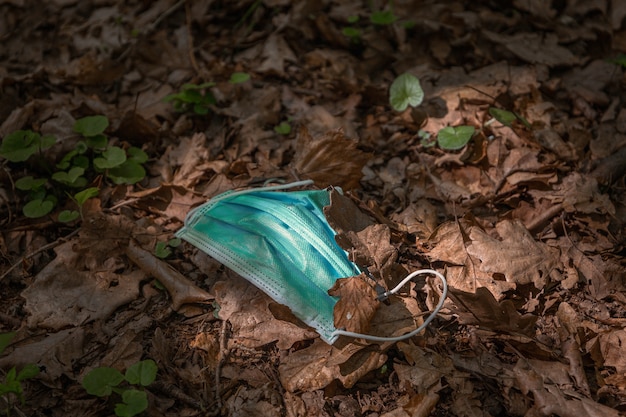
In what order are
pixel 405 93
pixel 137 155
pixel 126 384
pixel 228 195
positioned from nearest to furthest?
pixel 126 384, pixel 228 195, pixel 137 155, pixel 405 93

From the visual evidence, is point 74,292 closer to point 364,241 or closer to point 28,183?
point 28,183

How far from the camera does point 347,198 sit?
222cm

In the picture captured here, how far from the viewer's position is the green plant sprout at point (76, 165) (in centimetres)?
244

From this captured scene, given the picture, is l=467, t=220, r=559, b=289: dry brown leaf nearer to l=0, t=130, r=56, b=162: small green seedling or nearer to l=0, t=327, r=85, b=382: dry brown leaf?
l=0, t=327, r=85, b=382: dry brown leaf

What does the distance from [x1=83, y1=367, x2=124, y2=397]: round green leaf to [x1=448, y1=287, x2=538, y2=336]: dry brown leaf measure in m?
1.22

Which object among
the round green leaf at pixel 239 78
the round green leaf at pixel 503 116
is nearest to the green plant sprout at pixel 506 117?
the round green leaf at pixel 503 116

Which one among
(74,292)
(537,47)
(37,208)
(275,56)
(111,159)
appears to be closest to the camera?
(74,292)

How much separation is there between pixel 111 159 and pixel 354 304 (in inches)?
55.8

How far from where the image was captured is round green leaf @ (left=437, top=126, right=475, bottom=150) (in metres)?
2.58

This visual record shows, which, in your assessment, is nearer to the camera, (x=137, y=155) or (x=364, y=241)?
(x=364, y=241)

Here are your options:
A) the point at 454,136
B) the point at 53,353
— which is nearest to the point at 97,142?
the point at 53,353

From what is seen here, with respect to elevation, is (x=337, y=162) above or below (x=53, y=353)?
above

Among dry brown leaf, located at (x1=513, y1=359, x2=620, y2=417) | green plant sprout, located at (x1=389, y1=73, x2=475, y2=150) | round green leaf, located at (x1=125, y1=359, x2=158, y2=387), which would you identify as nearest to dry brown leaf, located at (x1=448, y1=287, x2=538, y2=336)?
dry brown leaf, located at (x1=513, y1=359, x2=620, y2=417)

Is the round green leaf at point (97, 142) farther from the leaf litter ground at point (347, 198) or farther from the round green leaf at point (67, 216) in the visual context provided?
the round green leaf at point (67, 216)
